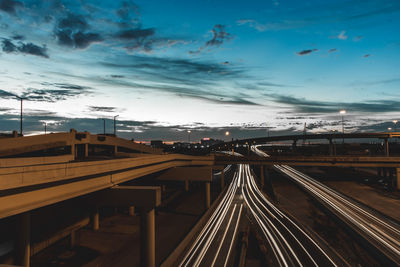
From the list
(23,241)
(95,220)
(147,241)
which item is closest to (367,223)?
(147,241)

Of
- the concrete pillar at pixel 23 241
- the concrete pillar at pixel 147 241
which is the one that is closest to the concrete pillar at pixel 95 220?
the concrete pillar at pixel 23 241

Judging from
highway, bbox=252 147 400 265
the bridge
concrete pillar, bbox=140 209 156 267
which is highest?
the bridge

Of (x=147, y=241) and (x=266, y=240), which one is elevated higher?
(x=147, y=241)

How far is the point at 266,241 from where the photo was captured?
72.3 ft

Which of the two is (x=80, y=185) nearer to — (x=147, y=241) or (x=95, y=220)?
(x=147, y=241)

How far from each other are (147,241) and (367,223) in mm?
24745

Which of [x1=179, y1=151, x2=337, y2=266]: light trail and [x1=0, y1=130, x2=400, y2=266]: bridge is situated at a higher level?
[x1=0, y1=130, x2=400, y2=266]: bridge

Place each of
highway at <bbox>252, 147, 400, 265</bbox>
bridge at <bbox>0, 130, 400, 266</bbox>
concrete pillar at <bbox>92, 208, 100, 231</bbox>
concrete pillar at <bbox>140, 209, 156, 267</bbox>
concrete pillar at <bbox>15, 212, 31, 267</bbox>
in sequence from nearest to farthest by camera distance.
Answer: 1. bridge at <bbox>0, 130, 400, 266</bbox>
2. concrete pillar at <bbox>15, 212, 31, 267</bbox>
3. concrete pillar at <bbox>140, 209, 156, 267</bbox>
4. highway at <bbox>252, 147, 400, 265</bbox>
5. concrete pillar at <bbox>92, 208, 100, 231</bbox>

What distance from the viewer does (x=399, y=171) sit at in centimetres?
5138

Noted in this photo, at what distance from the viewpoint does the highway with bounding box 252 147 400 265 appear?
20688mm

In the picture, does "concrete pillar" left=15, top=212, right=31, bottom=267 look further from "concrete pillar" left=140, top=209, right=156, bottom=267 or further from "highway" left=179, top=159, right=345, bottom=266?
"highway" left=179, top=159, right=345, bottom=266

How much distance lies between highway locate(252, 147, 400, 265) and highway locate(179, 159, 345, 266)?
5.45 metres

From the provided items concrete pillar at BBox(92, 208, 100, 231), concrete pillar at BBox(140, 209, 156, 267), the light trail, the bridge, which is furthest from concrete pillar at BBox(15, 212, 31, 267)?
the light trail

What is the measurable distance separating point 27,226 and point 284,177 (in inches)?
2473
